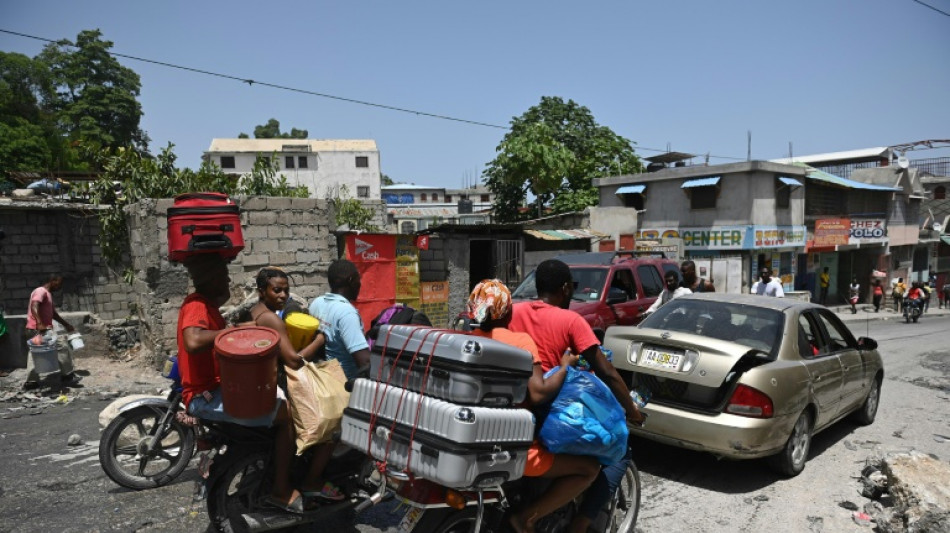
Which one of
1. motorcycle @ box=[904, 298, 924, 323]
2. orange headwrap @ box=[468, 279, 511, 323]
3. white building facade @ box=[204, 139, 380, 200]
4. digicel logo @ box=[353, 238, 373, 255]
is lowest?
motorcycle @ box=[904, 298, 924, 323]

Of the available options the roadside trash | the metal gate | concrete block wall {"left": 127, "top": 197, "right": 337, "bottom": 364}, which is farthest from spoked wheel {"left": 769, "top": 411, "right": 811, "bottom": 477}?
the metal gate

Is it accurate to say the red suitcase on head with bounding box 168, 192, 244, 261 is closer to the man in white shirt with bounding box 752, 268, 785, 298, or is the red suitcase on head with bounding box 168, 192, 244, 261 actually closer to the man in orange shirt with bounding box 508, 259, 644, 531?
the man in orange shirt with bounding box 508, 259, 644, 531

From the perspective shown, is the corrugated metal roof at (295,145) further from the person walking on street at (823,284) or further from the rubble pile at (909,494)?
the rubble pile at (909,494)

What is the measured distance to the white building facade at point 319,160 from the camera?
53594mm

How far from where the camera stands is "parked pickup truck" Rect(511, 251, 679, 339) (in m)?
8.59

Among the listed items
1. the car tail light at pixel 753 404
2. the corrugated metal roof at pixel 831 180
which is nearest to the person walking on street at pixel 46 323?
the car tail light at pixel 753 404

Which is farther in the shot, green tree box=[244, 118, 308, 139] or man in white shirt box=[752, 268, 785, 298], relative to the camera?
green tree box=[244, 118, 308, 139]

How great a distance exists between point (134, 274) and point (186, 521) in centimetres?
758

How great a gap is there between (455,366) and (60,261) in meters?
12.9

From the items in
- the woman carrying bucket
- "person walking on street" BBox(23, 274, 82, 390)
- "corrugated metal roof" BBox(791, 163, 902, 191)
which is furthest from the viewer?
"corrugated metal roof" BBox(791, 163, 902, 191)

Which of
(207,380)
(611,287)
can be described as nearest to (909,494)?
(207,380)

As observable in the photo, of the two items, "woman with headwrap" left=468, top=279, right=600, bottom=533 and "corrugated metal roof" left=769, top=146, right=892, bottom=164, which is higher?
"corrugated metal roof" left=769, top=146, right=892, bottom=164

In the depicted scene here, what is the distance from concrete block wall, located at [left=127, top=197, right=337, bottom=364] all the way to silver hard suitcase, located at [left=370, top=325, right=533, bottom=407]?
23.7 feet

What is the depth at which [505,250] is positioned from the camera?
45.3 ft
